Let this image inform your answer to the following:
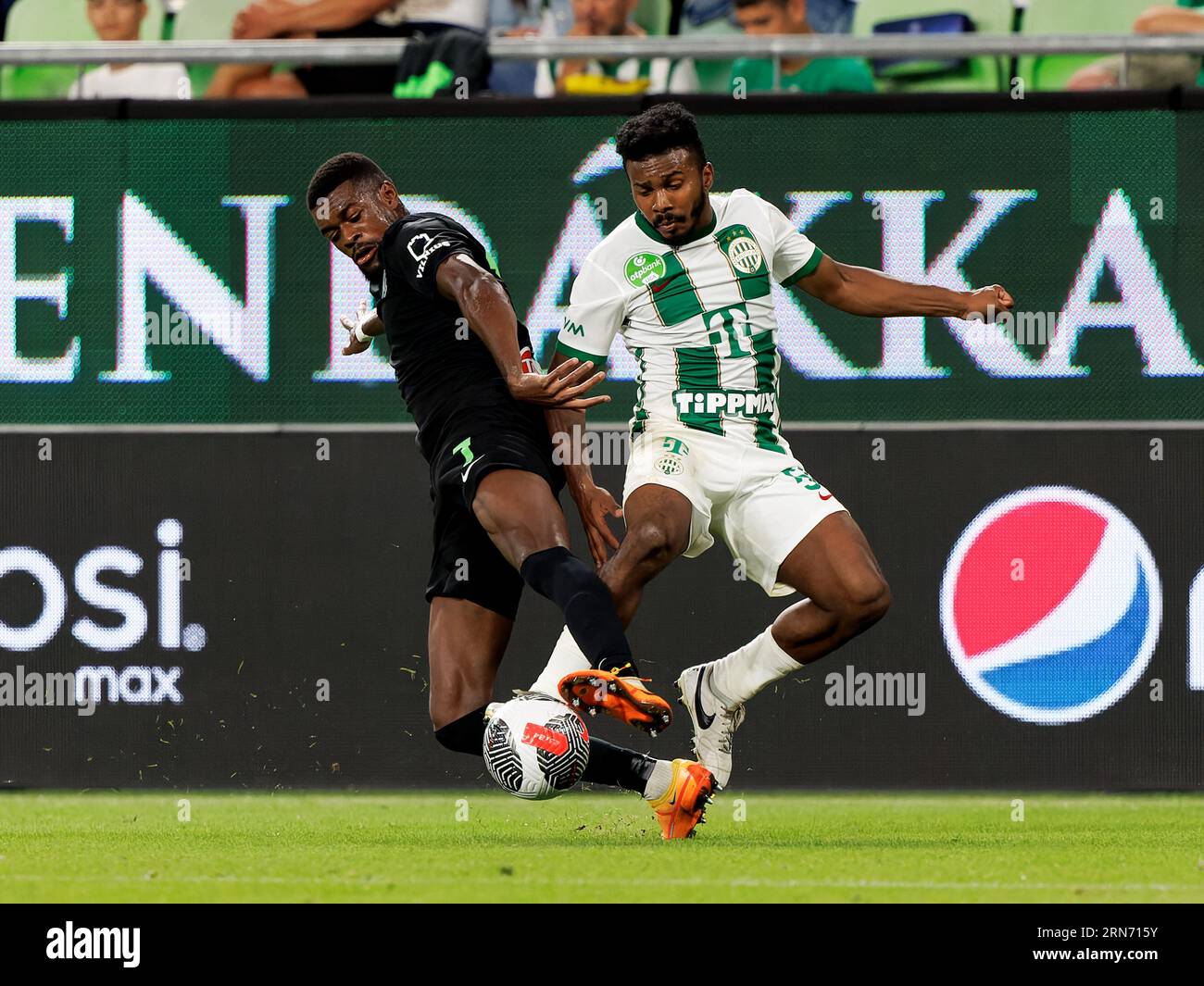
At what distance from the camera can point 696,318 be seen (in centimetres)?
610

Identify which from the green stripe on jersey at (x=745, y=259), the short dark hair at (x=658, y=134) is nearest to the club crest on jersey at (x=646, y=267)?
the green stripe on jersey at (x=745, y=259)

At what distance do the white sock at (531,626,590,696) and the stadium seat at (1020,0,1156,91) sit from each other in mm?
3946

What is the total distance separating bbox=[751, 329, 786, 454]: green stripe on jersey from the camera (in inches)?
240

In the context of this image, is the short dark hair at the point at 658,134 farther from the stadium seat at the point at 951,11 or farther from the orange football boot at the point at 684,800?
the stadium seat at the point at 951,11

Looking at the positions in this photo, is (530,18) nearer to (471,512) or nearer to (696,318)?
(696,318)

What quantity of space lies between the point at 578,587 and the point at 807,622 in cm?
95

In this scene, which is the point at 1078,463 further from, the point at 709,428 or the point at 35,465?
the point at 35,465

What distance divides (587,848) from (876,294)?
6.94ft

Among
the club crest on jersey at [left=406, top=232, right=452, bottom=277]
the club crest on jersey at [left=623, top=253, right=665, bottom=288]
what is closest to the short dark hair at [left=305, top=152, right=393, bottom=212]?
the club crest on jersey at [left=406, top=232, right=452, bottom=277]

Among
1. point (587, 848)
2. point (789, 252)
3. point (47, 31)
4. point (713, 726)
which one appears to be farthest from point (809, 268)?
point (47, 31)

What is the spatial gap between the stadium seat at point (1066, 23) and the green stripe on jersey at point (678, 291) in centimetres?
305

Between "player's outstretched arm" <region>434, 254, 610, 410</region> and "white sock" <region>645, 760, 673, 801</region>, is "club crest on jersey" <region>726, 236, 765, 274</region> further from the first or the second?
"white sock" <region>645, 760, 673, 801</region>

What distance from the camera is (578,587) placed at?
17.5 feet

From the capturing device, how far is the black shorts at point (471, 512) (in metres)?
5.69
